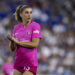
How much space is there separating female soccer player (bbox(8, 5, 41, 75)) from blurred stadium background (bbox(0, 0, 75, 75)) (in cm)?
559

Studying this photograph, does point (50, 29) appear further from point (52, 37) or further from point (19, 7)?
point (19, 7)

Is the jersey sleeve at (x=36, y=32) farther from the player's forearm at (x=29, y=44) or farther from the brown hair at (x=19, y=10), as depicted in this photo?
the brown hair at (x=19, y=10)

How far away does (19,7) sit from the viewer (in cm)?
523

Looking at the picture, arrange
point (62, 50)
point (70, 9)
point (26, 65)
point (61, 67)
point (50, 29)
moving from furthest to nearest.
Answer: point (70, 9), point (50, 29), point (62, 50), point (61, 67), point (26, 65)

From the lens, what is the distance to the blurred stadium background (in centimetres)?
1238

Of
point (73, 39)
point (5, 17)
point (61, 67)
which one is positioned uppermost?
point (5, 17)

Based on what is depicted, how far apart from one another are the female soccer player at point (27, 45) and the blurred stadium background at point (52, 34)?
220 inches

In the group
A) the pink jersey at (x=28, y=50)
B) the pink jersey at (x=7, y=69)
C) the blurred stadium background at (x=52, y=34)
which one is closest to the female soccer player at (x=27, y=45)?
the pink jersey at (x=28, y=50)

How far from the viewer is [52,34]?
560 inches

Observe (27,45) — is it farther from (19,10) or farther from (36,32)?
(19,10)

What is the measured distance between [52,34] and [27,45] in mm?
9258

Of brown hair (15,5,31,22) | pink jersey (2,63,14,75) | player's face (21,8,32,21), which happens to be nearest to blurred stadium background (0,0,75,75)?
pink jersey (2,63,14,75)

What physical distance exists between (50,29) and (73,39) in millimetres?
1184

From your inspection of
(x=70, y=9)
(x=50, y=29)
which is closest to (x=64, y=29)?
(x=50, y=29)
